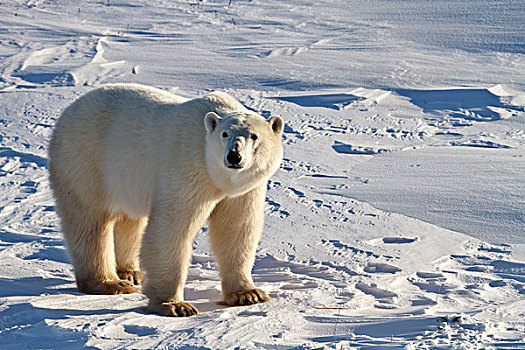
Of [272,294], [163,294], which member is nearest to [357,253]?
[272,294]

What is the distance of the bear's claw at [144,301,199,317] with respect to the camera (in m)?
4.40

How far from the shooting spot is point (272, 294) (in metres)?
4.90

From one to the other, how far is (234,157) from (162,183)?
2.28 feet

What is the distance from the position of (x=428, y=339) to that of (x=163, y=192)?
1.81 meters

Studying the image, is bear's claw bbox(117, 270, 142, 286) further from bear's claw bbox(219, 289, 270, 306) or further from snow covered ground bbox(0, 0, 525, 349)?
bear's claw bbox(219, 289, 270, 306)

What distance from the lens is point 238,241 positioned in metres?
4.77

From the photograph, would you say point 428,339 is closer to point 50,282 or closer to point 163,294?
point 163,294

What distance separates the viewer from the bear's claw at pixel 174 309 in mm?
4398

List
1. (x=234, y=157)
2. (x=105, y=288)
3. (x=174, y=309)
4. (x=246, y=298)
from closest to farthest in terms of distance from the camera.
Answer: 1. (x=234, y=157)
2. (x=174, y=309)
3. (x=246, y=298)
4. (x=105, y=288)

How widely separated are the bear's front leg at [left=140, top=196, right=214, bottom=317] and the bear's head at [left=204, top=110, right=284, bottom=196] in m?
0.26

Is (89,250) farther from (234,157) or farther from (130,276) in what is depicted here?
(234,157)

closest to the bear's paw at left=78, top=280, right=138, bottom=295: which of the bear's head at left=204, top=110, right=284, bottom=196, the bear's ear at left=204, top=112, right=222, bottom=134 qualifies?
the bear's head at left=204, top=110, right=284, bottom=196

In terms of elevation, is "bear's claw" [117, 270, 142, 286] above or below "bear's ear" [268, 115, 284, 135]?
below

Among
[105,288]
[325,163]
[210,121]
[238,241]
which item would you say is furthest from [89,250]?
[325,163]
